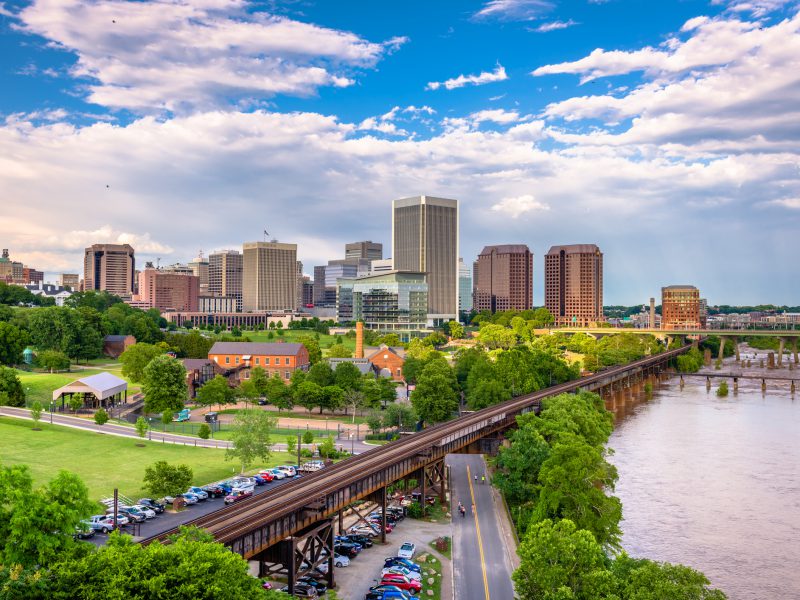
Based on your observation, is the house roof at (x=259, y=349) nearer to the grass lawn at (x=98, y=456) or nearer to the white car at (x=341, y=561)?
the grass lawn at (x=98, y=456)

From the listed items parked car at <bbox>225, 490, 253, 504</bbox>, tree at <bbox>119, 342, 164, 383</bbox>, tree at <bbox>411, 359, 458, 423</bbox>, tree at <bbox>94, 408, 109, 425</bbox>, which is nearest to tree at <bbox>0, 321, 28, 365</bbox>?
tree at <bbox>119, 342, 164, 383</bbox>

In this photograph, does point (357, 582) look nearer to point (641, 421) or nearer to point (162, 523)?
point (162, 523)

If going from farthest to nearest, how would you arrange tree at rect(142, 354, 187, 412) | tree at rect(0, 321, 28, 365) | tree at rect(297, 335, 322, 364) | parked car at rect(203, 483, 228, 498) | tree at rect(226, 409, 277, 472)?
tree at rect(297, 335, 322, 364), tree at rect(0, 321, 28, 365), tree at rect(142, 354, 187, 412), tree at rect(226, 409, 277, 472), parked car at rect(203, 483, 228, 498)

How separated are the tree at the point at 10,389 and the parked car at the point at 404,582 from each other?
242ft

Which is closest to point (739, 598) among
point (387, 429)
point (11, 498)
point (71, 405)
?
point (11, 498)

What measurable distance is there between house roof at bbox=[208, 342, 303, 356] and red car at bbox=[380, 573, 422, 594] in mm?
97932

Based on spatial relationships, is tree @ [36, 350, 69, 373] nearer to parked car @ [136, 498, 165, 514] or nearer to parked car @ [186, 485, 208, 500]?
parked car @ [186, 485, 208, 500]

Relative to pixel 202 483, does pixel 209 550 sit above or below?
above

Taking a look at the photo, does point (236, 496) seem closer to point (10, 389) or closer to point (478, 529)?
point (478, 529)

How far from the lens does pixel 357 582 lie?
46625mm

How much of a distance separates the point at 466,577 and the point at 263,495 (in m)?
16.1

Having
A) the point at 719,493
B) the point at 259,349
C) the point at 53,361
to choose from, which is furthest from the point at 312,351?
the point at 719,493

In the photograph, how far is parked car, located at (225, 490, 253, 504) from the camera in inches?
2411

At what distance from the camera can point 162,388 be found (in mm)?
102562
